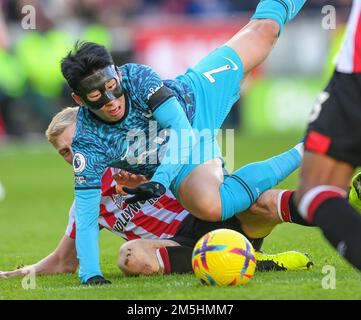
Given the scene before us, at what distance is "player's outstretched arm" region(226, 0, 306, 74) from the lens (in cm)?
769

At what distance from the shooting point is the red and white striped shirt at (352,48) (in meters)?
5.00

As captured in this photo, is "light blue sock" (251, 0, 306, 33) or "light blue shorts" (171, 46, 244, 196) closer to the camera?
"light blue shorts" (171, 46, 244, 196)

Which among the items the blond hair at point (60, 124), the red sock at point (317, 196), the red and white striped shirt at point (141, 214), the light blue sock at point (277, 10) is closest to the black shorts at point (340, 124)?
the red sock at point (317, 196)

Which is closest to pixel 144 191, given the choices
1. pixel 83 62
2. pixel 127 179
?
pixel 83 62

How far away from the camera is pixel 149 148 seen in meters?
6.72

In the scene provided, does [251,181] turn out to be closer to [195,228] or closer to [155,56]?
[195,228]

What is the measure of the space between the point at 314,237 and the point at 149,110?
2.51m


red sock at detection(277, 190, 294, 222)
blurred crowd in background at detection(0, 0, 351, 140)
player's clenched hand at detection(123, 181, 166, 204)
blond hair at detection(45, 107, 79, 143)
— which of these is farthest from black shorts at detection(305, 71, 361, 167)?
blurred crowd in background at detection(0, 0, 351, 140)

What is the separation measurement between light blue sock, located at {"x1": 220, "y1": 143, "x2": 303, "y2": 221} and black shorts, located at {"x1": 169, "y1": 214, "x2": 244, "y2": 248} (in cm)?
27

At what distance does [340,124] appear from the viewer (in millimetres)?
4949

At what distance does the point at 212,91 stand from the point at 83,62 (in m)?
1.47

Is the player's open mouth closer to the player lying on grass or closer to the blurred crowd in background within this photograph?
the player lying on grass

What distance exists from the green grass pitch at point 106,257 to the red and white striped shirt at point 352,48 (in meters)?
1.34

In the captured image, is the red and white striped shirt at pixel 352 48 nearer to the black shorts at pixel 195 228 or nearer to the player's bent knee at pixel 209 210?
the player's bent knee at pixel 209 210
